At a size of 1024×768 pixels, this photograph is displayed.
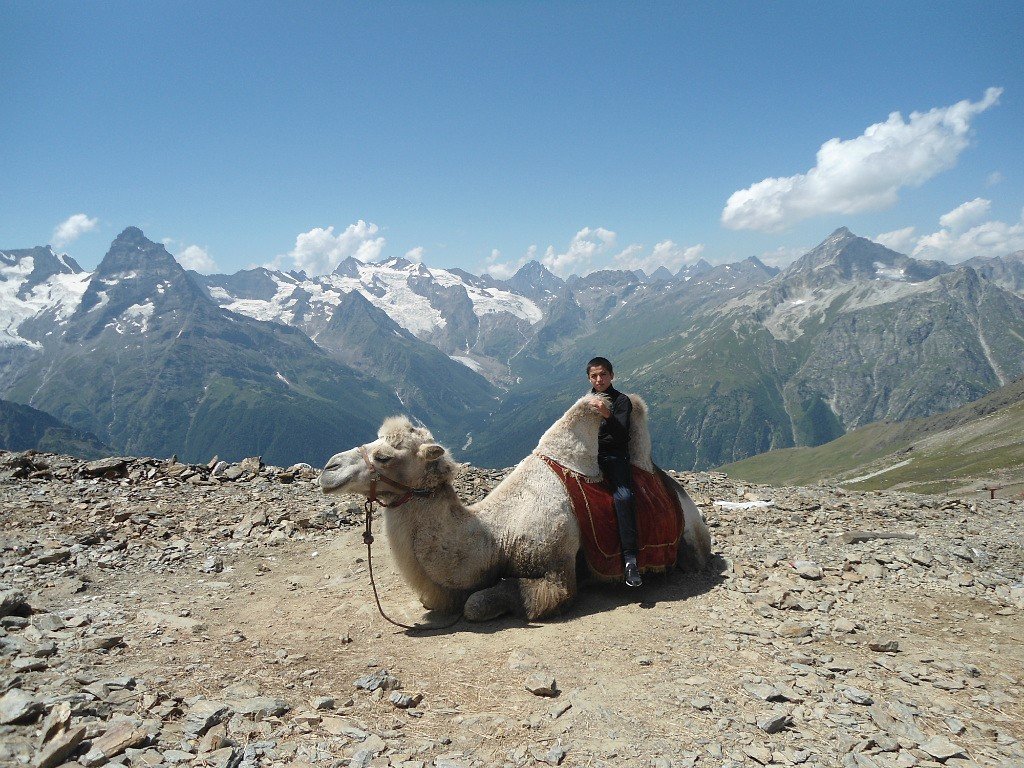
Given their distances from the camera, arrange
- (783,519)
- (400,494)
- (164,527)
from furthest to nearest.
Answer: (783,519)
(164,527)
(400,494)

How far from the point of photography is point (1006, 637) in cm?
702

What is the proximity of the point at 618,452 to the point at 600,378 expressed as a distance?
52.2 inches

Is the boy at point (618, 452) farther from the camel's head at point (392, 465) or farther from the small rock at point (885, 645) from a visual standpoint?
the small rock at point (885, 645)

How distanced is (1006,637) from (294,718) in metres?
8.51

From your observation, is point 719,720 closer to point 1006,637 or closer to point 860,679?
point 860,679

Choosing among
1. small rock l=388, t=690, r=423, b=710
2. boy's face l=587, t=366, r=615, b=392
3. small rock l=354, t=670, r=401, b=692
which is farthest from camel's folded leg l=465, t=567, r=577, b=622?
boy's face l=587, t=366, r=615, b=392

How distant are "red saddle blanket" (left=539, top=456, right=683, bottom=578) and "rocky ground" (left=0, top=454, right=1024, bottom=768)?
1.90 ft

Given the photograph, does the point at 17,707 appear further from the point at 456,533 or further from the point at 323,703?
the point at 456,533

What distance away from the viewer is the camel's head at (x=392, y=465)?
8328mm

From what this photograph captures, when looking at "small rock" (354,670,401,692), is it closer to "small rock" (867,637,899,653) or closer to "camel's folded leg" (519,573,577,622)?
"camel's folded leg" (519,573,577,622)

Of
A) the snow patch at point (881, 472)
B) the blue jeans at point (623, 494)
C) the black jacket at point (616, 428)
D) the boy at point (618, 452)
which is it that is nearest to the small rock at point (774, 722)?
the boy at point (618, 452)

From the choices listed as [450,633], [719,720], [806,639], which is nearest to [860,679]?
[806,639]

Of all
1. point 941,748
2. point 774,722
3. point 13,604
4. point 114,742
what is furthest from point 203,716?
point 941,748

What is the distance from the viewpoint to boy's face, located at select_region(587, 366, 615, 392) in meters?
9.54
